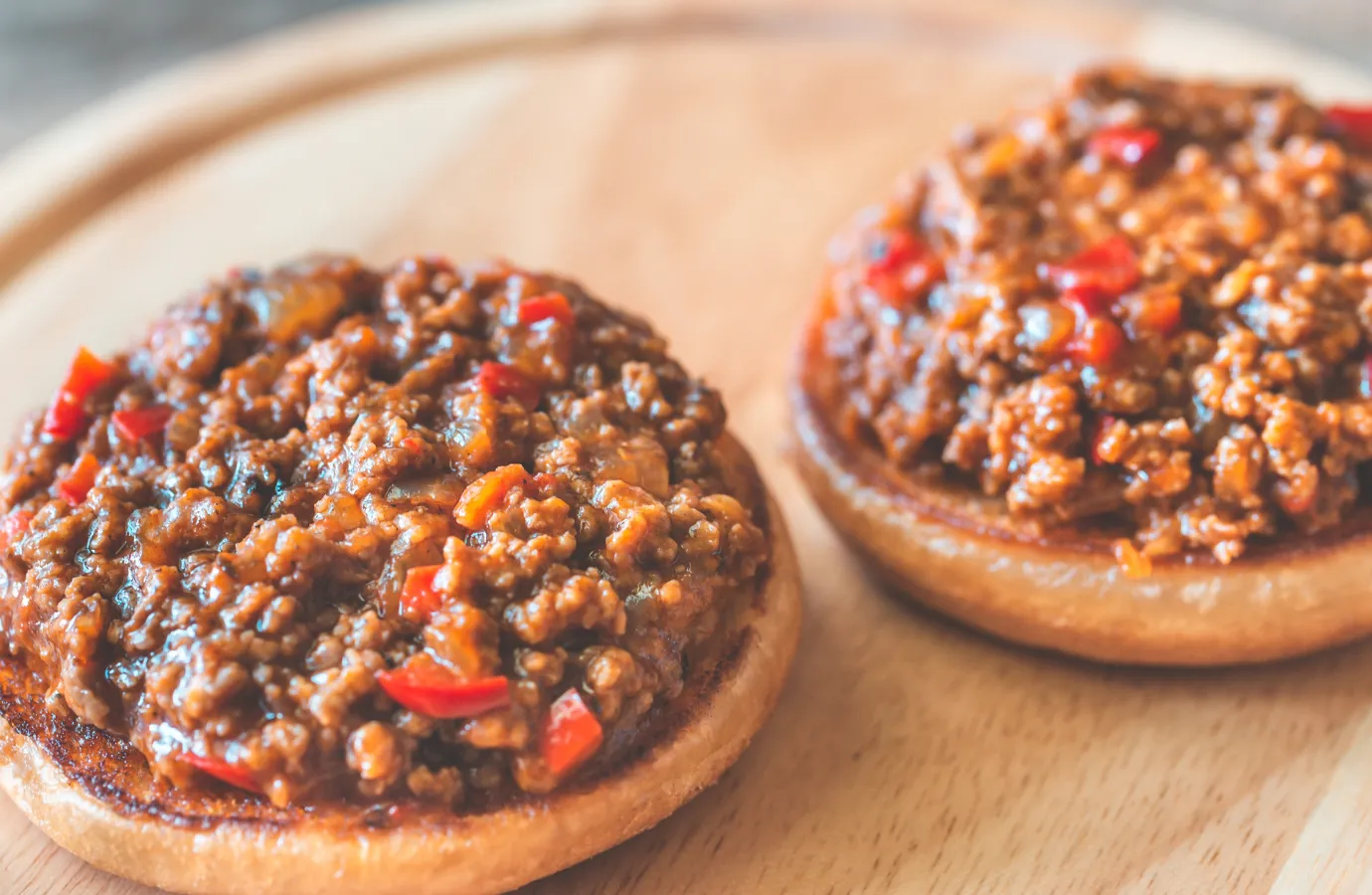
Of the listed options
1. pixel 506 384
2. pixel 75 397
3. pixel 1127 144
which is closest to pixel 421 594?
Answer: pixel 506 384

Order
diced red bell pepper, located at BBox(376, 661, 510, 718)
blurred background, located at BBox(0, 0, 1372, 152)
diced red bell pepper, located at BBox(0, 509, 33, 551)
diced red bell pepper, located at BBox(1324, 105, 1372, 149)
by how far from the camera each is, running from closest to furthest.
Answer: diced red bell pepper, located at BBox(376, 661, 510, 718) < diced red bell pepper, located at BBox(0, 509, 33, 551) < diced red bell pepper, located at BBox(1324, 105, 1372, 149) < blurred background, located at BBox(0, 0, 1372, 152)

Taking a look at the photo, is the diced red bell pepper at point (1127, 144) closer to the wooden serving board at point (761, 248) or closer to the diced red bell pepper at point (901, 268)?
the diced red bell pepper at point (901, 268)

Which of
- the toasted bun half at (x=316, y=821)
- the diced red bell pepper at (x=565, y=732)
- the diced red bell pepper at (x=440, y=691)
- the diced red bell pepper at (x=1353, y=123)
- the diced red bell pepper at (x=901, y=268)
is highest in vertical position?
the diced red bell pepper at (x=1353, y=123)

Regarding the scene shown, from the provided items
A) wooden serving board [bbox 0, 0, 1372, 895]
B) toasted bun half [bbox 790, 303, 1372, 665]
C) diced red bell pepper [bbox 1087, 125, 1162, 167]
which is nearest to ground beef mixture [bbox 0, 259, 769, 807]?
toasted bun half [bbox 790, 303, 1372, 665]

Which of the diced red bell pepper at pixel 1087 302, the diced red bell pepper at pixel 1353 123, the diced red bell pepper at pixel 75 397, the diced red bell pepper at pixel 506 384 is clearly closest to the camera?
the diced red bell pepper at pixel 506 384

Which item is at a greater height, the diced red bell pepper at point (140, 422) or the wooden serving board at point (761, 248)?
the diced red bell pepper at point (140, 422)

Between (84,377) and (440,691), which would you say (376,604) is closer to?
(440,691)

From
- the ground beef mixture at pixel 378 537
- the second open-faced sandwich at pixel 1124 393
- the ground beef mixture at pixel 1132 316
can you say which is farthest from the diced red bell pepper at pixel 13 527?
the ground beef mixture at pixel 1132 316

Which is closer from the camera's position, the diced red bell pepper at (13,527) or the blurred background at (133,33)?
the diced red bell pepper at (13,527)

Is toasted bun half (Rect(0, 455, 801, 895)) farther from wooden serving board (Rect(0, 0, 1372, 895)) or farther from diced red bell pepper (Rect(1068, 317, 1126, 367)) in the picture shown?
diced red bell pepper (Rect(1068, 317, 1126, 367))
